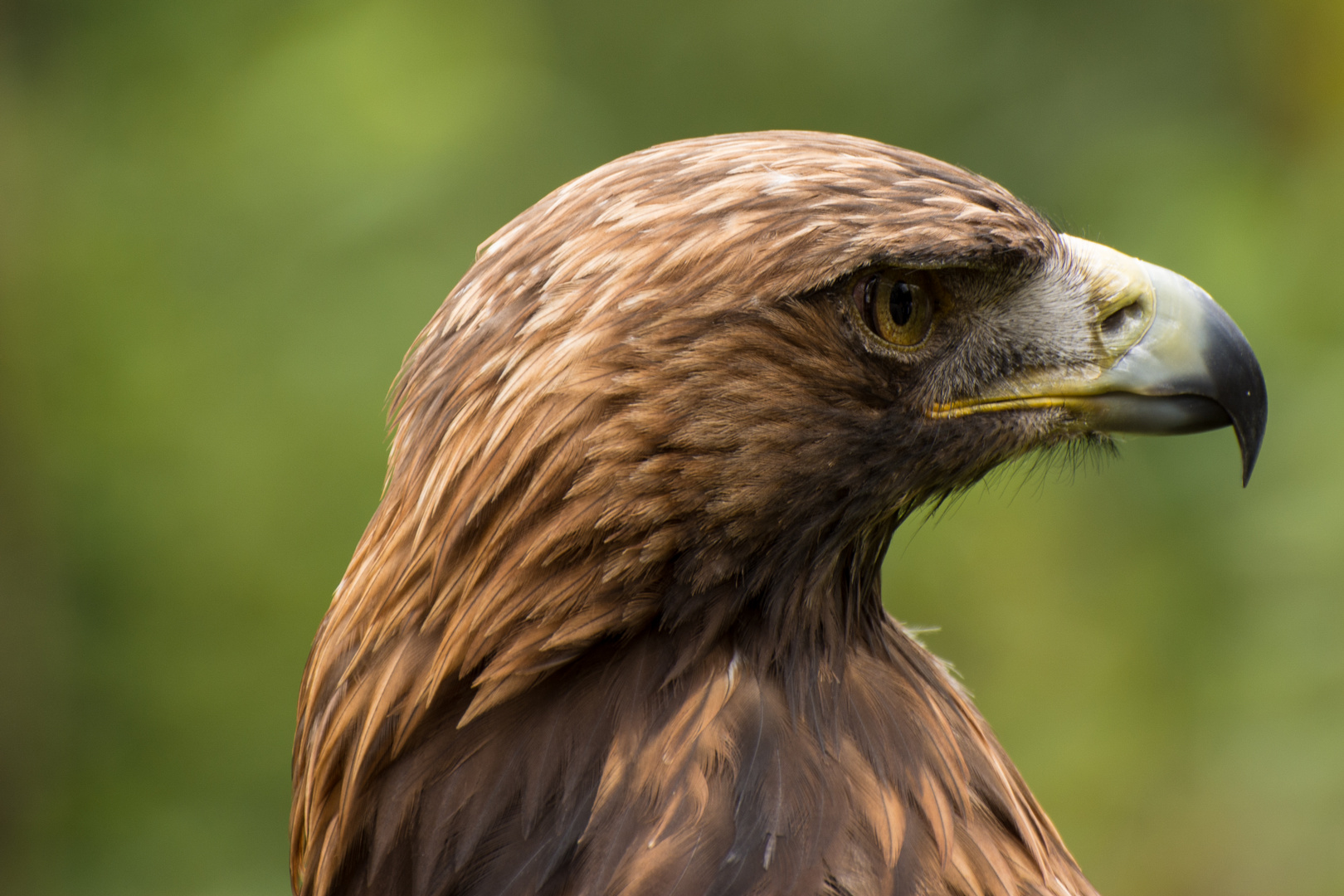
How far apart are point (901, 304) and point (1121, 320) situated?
356 millimetres

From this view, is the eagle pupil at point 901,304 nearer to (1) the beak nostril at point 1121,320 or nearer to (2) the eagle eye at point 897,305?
(2) the eagle eye at point 897,305

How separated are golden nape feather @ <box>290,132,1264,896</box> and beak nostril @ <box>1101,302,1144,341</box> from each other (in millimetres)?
154

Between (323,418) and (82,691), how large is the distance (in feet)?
5.47

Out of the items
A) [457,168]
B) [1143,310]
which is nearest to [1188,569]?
[457,168]

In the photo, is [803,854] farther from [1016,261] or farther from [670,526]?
[1016,261]

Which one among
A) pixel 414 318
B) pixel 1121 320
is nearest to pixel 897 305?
pixel 1121 320

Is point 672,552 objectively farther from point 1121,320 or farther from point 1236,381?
point 1236,381

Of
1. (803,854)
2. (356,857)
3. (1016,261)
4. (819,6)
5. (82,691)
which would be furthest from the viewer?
(82,691)

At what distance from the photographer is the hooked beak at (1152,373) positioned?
176 cm

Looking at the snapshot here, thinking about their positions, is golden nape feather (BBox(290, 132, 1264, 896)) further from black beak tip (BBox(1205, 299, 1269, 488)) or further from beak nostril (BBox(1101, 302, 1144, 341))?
black beak tip (BBox(1205, 299, 1269, 488))

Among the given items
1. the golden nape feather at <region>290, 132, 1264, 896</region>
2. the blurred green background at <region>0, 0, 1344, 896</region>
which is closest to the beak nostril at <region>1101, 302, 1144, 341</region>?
the golden nape feather at <region>290, 132, 1264, 896</region>

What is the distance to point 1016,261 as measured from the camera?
1.71 meters

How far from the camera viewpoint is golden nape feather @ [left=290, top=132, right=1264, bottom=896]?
4.95ft

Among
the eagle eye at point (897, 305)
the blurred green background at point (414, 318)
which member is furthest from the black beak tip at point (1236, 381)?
the blurred green background at point (414, 318)
